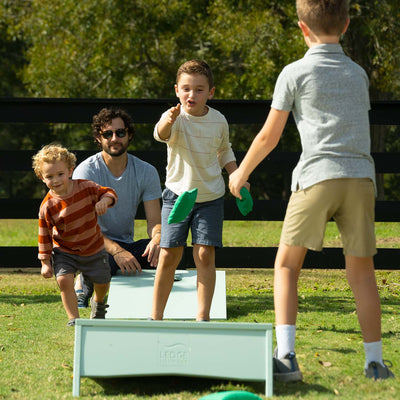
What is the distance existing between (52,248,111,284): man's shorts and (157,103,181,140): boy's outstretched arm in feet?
3.12

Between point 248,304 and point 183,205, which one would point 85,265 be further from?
point 248,304

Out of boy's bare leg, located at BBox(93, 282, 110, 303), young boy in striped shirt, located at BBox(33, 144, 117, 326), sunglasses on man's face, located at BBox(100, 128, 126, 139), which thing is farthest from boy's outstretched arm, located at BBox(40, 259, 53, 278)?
sunglasses on man's face, located at BBox(100, 128, 126, 139)

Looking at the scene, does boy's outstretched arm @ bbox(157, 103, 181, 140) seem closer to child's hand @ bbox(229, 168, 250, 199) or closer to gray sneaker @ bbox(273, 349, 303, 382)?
child's hand @ bbox(229, 168, 250, 199)

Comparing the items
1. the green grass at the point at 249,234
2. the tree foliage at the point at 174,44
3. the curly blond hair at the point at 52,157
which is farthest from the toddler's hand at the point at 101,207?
the tree foliage at the point at 174,44

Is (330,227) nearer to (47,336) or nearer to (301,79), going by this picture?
(47,336)

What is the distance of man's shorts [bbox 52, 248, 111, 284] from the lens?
4449 mm

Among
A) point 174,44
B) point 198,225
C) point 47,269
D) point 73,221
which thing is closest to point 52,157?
point 73,221

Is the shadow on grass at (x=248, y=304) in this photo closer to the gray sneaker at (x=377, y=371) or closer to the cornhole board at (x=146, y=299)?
the cornhole board at (x=146, y=299)

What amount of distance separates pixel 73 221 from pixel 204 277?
85 centimetres

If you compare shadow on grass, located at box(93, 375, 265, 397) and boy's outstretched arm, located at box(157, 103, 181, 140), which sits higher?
boy's outstretched arm, located at box(157, 103, 181, 140)

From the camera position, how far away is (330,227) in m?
11.4

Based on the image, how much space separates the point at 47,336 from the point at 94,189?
0.90 m

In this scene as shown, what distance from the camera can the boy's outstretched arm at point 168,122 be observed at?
12.6 feet

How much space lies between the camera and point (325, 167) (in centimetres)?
310
